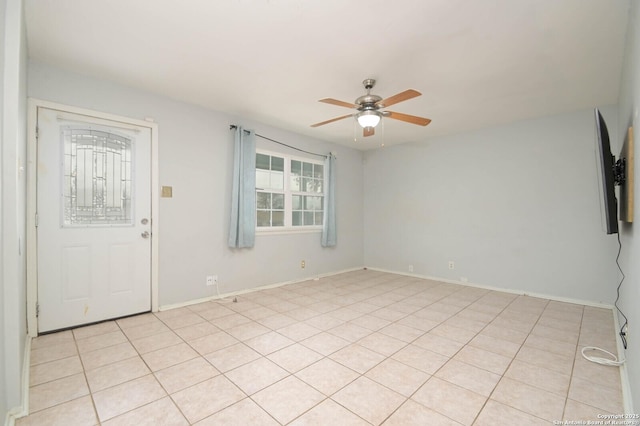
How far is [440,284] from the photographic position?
4590 mm

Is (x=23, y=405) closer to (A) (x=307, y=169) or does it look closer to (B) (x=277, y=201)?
(B) (x=277, y=201)

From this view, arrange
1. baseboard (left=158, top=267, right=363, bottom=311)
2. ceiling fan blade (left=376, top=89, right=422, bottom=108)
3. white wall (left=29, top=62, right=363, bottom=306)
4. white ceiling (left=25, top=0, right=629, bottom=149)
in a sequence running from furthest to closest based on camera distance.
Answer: baseboard (left=158, top=267, right=363, bottom=311), white wall (left=29, top=62, right=363, bottom=306), ceiling fan blade (left=376, top=89, right=422, bottom=108), white ceiling (left=25, top=0, right=629, bottom=149)

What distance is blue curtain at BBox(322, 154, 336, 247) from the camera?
5.09m

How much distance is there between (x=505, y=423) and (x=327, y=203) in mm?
3884

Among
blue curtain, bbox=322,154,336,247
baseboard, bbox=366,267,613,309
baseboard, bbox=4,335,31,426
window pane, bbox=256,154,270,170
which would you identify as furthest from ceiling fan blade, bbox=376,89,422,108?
baseboard, bbox=366,267,613,309

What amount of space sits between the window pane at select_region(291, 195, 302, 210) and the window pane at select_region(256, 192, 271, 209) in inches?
18.5

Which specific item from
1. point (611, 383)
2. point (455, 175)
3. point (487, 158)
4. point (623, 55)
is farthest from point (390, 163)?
point (611, 383)

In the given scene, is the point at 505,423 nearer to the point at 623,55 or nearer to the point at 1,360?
the point at 1,360

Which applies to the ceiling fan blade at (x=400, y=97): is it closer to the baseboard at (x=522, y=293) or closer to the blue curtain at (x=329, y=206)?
the blue curtain at (x=329, y=206)

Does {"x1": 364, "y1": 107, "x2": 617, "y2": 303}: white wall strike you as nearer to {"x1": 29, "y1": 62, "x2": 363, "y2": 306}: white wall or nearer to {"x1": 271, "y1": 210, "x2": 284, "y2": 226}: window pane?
{"x1": 271, "y1": 210, "x2": 284, "y2": 226}: window pane

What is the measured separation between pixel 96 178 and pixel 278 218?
7.69 feet

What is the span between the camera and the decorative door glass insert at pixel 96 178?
8.98 ft

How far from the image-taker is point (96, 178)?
287 centimetres

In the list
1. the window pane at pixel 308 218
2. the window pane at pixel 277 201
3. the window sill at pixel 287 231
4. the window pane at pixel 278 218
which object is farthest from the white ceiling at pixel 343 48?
the window pane at pixel 308 218
